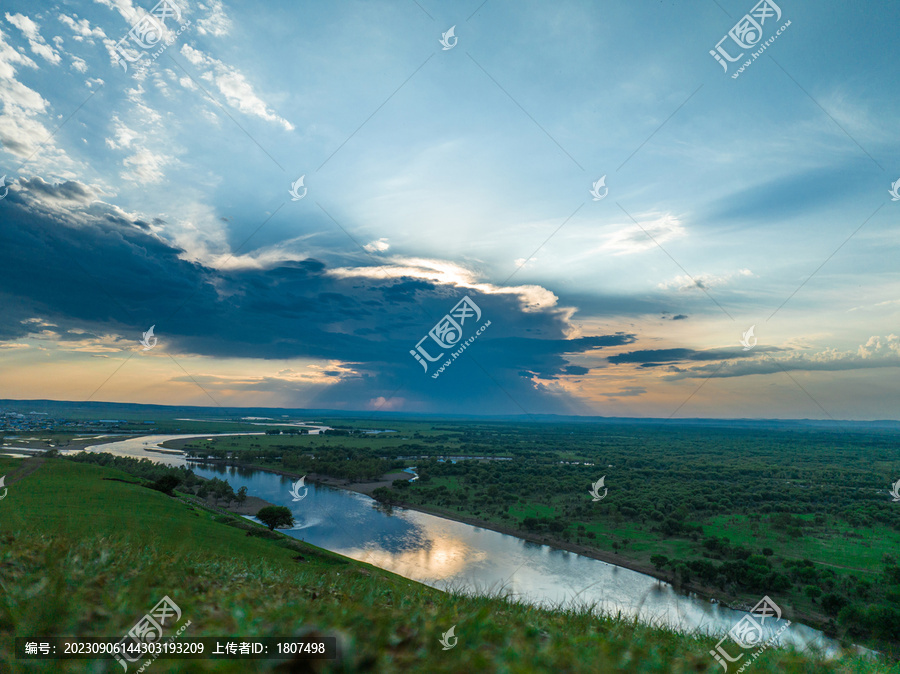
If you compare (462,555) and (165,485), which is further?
(165,485)

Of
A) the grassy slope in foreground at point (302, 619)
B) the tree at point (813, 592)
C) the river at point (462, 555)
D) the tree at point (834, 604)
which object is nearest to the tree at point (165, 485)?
the river at point (462, 555)

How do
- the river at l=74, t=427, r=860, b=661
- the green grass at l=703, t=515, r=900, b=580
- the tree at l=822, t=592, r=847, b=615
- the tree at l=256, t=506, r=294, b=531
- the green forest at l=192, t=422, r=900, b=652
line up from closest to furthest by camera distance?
the tree at l=822, t=592, r=847, b=615 < the river at l=74, t=427, r=860, b=661 < the green forest at l=192, t=422, r=900, b=652 < the green grass at l=703, t=515, r=900, b=580 < the tree at l=256, t=506, r=294, b=531

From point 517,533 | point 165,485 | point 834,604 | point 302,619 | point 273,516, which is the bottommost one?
point 517,533

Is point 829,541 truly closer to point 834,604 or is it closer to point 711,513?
point 711,513

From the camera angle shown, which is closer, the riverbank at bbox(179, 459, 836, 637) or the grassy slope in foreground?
the grassy slope in foreground

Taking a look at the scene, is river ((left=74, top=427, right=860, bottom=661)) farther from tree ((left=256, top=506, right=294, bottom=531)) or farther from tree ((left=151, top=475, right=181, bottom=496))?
tree ((left=151, top=475, right=181, bottom=496))

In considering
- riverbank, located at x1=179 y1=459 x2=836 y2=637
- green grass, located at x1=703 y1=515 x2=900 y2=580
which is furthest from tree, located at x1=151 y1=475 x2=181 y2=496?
green grass, located at x1=703 y1=515 x2=900 y2=580

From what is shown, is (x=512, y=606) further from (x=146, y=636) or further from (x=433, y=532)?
(x=433, y=532)

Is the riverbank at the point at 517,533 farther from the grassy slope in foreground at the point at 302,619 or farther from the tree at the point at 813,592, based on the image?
the grassy slope in foreground at the point at 302,619

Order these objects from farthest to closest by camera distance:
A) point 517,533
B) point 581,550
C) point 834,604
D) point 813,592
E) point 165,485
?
point 517,533 → point 581,550 → point 165,485 → point 813,592 → point 834,604

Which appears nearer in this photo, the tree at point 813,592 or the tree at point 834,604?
the tree at point 834,604

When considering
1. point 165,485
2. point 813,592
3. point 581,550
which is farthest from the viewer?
point 581,550

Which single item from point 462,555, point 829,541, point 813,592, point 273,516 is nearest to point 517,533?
point 462,555
